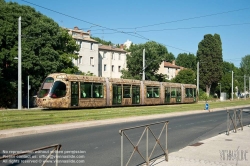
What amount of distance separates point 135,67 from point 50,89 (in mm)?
43315

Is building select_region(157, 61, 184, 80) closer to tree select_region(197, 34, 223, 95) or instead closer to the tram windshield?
tree select_region(197, 34, 223, 95)

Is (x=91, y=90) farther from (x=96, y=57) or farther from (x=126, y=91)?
(x=96, y=57)

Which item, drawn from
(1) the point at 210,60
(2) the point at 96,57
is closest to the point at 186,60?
(1) the point at 210,60

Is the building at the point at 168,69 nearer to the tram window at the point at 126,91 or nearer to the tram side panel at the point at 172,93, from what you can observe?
the tram side panel at the point at 172,93

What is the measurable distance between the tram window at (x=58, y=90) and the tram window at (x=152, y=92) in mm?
12957

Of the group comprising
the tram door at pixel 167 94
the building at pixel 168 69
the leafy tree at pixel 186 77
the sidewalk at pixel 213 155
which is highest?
the building at pixel 168 69

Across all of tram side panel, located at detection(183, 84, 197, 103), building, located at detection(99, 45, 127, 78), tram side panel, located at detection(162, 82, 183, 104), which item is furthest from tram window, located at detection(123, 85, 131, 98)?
building, located at detection(99, 45, 127, 78)

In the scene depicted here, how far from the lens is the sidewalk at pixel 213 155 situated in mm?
8070

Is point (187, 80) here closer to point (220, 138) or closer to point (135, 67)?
point (135, 67)

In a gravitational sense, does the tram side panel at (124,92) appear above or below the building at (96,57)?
below

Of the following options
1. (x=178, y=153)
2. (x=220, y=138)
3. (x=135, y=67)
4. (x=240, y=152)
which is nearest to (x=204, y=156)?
(x=178, y=153)

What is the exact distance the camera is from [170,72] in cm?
9706

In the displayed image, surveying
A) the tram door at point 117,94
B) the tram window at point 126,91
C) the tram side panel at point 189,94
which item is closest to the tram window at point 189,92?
the tram side panel at point 189,94

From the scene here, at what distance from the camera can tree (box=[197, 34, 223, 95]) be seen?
263 feet
